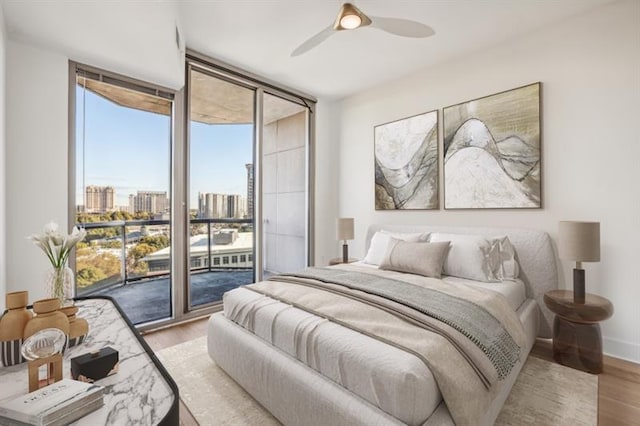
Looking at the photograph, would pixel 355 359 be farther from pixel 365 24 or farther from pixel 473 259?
pixel 365 24

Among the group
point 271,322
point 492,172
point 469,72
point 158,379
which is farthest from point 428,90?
point 158,379

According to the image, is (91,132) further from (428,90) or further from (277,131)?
(428,90)

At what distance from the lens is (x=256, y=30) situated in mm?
2762

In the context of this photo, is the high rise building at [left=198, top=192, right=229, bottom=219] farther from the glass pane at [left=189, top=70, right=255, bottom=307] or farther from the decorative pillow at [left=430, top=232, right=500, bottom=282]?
the decorative pillow at [left=430, top=232, right=500, bottom=282]

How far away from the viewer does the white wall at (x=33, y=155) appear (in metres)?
2.29

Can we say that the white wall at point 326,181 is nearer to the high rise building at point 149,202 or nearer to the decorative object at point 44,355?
the high rise building at point 149,202

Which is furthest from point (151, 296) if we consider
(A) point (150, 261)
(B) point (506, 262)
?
(B) point (506, 262)

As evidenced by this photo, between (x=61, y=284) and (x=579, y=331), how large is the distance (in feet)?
11.1

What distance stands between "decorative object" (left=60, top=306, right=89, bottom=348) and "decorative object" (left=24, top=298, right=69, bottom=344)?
0.29 ft

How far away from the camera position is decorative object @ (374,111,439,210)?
3521mm

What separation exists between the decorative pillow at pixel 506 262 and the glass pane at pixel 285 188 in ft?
8.68

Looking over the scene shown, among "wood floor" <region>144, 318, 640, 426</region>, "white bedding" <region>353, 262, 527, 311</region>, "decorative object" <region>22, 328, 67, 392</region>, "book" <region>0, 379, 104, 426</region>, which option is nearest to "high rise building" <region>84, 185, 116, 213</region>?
"wood floor" <region>144, 318, 640, 426</region>

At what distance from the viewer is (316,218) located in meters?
4.49

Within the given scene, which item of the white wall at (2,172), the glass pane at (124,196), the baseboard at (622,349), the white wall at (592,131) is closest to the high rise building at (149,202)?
the glass pane at (124,196)
